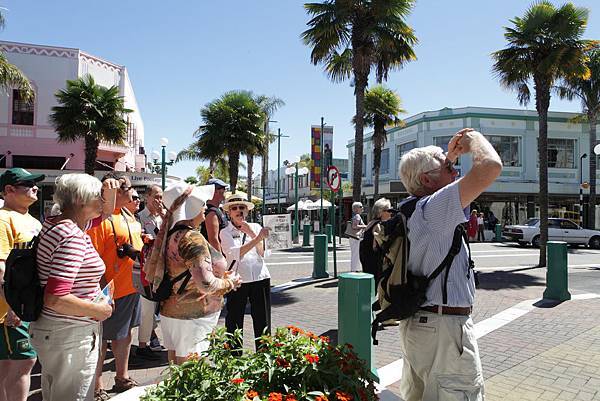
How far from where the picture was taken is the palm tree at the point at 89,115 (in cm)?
1742

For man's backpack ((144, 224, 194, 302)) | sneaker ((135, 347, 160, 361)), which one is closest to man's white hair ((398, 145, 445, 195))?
man's backpack ((144, 224, 194, 302))

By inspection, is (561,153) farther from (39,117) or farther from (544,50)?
(39,117)

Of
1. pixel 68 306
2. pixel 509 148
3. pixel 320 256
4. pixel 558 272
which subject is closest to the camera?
pixel 68 306

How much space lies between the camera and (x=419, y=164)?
235cm

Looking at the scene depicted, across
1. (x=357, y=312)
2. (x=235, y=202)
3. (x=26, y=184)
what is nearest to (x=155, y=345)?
(x=235, y=202)

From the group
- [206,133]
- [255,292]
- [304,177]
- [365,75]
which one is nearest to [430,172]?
[255,292]

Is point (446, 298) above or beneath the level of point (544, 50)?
beneath

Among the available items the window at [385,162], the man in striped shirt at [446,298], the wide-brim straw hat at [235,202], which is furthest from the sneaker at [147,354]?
the window at [385,162]

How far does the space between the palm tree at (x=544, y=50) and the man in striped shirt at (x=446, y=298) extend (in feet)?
41.6

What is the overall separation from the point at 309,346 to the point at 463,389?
0.77 m

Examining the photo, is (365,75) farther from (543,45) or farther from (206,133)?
(206,133)

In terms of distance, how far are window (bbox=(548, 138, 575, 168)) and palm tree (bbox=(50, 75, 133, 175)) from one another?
29.0 metres

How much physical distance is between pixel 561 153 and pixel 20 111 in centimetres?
3499

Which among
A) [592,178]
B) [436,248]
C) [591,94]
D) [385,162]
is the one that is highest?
[591,94]
